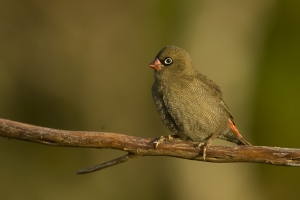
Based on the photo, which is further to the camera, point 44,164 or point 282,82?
point 44,164

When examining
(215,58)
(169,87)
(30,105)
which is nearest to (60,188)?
(30,105)

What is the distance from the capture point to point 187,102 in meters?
7.20

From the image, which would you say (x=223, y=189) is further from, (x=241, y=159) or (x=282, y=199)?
(x=241, y=159)

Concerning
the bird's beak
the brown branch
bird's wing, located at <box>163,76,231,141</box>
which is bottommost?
the brown branch

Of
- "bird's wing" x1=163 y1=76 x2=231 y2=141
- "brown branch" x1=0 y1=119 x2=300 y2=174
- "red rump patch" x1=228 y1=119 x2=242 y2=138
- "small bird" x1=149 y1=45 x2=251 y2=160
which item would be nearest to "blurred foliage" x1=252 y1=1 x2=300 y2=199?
"red rump patch" x1=228 y1=119 x2=242 y2=138

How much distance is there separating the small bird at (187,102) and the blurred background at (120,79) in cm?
560

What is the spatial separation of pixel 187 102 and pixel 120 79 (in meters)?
7.72

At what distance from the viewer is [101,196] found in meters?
14.4

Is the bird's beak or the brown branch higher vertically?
the bird's beak

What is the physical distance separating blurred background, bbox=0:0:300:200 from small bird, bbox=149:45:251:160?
560 cm

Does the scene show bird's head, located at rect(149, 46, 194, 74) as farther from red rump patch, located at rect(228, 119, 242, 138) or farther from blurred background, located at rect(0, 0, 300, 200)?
blurred background, located at rect(0, 0, 300, 200)

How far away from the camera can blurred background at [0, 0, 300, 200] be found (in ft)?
44.3

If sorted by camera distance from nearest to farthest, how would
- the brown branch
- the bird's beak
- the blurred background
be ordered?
the brown branch → the bird's beak → the blurred background

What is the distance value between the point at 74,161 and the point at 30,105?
1739 millimetres
